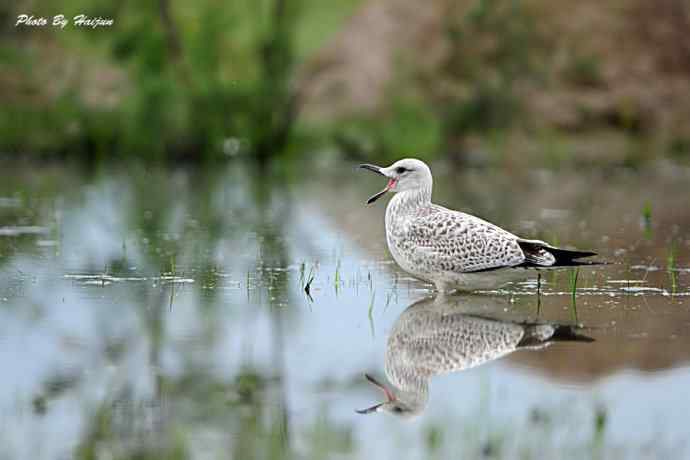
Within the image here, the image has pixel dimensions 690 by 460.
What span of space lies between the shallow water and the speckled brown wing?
0.23 meters

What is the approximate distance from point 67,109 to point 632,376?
14.2 meters

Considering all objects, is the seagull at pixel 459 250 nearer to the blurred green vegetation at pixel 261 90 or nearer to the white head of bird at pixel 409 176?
the white head of bird at pixel 409 176

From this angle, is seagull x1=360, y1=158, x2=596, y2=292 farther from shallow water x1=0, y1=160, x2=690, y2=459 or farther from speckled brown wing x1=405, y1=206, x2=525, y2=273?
shallow water x1=0, y1=160, x2=690, y2=459

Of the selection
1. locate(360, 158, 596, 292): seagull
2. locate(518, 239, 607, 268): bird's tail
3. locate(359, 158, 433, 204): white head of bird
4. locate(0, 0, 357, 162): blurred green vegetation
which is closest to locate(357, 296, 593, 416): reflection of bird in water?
locate(360, 158, 596, 292): seagull

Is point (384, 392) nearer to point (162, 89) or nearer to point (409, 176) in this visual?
point (409, 176)

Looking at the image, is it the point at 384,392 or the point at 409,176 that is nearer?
the point at 384,392

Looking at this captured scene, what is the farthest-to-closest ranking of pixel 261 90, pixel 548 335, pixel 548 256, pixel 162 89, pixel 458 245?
pixel 261 90
pixel 162 89
pixel 458 245
pixel 548 256
pixel 548 335

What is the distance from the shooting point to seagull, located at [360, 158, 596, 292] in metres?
6.55

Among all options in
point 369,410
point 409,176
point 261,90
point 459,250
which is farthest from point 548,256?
point 261,90

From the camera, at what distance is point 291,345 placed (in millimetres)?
5465

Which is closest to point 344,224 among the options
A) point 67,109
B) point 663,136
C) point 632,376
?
point 632,376

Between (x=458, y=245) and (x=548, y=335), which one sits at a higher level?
(x=458, y=245)

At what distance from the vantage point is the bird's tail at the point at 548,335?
5.50m

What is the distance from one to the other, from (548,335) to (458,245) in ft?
3.76
